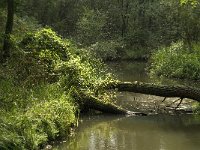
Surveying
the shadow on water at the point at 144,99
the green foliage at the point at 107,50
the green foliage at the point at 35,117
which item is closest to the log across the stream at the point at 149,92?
the shadow on water at the point at 144,99

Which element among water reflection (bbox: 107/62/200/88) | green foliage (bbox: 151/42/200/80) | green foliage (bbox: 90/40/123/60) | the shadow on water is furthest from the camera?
green foliage (bbox: 90/40/123/60)

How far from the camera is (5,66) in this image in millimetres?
16625

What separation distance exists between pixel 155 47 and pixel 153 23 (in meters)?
6.84

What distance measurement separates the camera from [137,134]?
43.4 feet

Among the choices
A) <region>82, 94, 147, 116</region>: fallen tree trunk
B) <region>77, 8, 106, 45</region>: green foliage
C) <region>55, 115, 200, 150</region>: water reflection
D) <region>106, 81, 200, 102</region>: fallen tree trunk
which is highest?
<region>77, 8, 106, 45</region>: green foliage

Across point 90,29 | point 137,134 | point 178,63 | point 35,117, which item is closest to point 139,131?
point 137,134

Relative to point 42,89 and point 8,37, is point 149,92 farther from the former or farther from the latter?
point 8,37

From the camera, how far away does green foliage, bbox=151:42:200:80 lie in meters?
25.3

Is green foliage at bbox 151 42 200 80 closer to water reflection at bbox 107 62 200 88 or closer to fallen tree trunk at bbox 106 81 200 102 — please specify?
water reflection at bbox 107 62 200 88

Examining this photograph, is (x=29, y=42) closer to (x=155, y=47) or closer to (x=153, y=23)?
(x=155, y=47)

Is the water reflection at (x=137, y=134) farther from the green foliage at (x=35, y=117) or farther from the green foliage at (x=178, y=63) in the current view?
the green foliage at (x=178, y=63)

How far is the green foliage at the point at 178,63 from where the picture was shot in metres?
25.3

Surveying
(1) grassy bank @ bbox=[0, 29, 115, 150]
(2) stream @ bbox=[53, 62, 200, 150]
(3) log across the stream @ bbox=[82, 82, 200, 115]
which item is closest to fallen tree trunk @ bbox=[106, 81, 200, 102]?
(3) log across the stream @ bbox=[82, 82, 200, 115]

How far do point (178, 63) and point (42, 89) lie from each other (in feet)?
45.8
